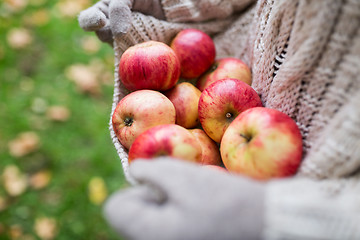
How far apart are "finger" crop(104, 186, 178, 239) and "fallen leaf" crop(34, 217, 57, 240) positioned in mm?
1003

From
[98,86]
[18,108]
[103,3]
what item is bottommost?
[18,108]

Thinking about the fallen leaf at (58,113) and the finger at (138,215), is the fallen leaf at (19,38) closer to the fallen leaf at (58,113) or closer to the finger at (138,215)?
the fallen leaf at (58,113)

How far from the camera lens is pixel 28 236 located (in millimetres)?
1405

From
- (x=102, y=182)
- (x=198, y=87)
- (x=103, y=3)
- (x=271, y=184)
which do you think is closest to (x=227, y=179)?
(x=271, y=184)

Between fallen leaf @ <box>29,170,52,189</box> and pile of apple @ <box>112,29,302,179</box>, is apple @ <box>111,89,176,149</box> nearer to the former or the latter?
pile of apple @ <box>112,29,302,179</box>

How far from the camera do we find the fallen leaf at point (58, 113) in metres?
1.73

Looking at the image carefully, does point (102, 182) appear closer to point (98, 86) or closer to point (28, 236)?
point (28, 236)

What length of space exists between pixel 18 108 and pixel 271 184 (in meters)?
1.65

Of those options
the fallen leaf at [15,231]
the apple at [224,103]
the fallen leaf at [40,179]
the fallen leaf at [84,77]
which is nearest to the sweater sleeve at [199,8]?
the apple at [224,103]

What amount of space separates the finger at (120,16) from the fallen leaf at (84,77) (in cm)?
89

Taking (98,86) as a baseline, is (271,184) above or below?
above

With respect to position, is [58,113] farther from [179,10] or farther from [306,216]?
[306,216]

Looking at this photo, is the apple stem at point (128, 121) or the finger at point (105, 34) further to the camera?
the finger at point (105, 34)

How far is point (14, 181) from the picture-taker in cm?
154
